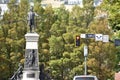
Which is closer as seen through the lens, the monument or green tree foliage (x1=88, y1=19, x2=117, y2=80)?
the monument

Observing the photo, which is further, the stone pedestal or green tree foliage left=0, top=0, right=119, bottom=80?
green tree foliage left=0, top=0, right=119, bottom=80

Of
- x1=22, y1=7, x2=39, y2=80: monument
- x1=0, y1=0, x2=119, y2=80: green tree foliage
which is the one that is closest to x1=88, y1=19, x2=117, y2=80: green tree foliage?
x1=0, y1=0, x2=119, y2=80: green tree foliage

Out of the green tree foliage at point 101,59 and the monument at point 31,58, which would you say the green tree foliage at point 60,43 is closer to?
the green tree foliage at point 101,59

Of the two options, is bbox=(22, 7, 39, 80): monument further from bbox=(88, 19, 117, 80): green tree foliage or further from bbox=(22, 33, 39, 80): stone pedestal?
bbox=(88, 19, 117, 80): green tree foliage

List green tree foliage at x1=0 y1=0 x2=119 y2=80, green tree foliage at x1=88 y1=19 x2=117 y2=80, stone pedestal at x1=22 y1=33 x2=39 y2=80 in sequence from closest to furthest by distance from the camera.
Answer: stone pedestal at x1=22 y1=33 x2=39 y2=80
green tree foliage at x1=88 y1=19 x2=117 y2=80
green tree foliage at x1=0 y1=0 x2=119 y2=80

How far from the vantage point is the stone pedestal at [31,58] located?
164 feet

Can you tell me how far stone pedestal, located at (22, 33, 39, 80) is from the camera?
4991 centimetres

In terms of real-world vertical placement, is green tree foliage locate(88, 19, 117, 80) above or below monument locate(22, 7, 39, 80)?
below

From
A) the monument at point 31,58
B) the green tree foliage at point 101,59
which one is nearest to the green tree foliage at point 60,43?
the green tree foliage at point 101,59

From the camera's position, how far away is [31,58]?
50.5 meters

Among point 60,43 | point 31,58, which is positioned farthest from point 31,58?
point 60,43

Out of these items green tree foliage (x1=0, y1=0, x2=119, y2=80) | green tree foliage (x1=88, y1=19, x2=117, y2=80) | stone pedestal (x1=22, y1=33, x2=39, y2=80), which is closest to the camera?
stone pedestal (x1=22, y1=33, x2=39, y2=80)

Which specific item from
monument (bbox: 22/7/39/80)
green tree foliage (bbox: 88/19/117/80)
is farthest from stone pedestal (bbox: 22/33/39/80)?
green tree foliage (bbox: 88/19/117/80)

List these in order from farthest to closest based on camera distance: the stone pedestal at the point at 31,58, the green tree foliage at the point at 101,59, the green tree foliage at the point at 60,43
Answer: the green tree foliage at the point at 60,43 < the green tree foliage at the point at 101,59 < the stone pedestal at the point at 31,58
